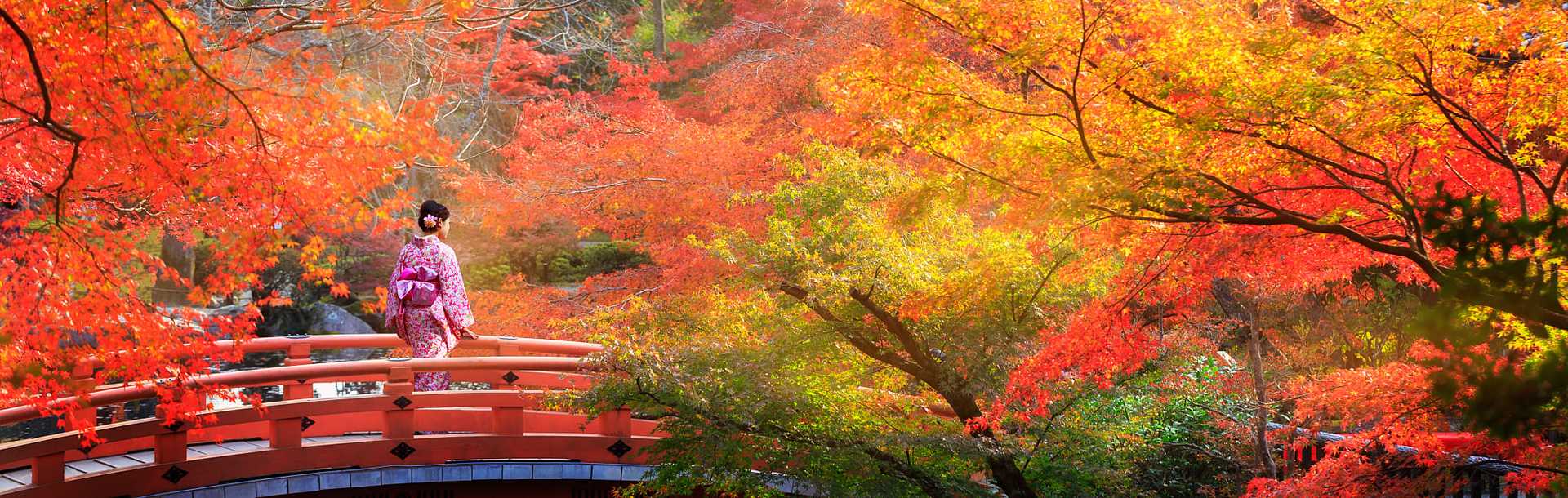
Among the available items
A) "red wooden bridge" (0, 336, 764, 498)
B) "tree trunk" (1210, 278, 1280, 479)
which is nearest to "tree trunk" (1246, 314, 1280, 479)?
"tree trunk" (1210, 278, 1280, 479)

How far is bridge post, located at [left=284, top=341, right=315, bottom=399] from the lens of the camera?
272 inches

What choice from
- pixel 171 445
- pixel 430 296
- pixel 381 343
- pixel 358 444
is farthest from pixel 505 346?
pixel 171 445

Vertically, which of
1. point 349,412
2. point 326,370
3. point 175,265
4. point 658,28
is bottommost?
point 349,412

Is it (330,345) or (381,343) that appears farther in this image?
(381,343)

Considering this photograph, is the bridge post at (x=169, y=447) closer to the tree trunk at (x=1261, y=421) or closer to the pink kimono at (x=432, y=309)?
the pink kimono at (x=432, y=309)

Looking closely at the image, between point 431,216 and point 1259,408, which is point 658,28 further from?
point 1259,408

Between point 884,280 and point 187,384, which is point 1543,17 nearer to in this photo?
point 884,280

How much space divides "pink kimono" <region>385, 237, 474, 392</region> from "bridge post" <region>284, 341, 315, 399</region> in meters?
0.63

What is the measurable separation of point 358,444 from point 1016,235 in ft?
13.9

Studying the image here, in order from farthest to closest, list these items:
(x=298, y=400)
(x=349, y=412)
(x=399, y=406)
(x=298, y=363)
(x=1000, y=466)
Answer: (x=298, y=363) < (x=1000, y=466) < (x=399, y=406) < (x=349, y=412) < (x=298, y=400)

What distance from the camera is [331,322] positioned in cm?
1708

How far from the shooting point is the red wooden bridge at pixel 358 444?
18.2 feet

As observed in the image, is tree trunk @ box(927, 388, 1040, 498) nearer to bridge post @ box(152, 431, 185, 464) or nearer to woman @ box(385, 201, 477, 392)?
woman @ box(385, 201, 477, 392)

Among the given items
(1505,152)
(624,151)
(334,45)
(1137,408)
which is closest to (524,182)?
(624,151)
